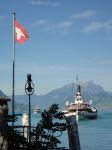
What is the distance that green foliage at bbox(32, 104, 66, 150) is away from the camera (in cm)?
1284

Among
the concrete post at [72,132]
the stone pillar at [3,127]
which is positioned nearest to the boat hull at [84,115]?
the concrete post at [72,132]

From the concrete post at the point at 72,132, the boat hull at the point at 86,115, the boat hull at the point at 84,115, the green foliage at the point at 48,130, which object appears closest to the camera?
the green foliage at the point at 48,130

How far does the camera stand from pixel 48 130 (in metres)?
13.2

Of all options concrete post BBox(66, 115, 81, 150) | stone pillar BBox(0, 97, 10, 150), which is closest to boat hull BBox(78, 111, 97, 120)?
concrete post BBox(66, 115, 81, 150)

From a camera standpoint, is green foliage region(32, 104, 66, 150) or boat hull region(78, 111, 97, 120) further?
boat hull region(78, 111, 97, 120)

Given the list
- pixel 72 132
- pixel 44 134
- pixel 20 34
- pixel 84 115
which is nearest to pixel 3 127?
pixel 44 134

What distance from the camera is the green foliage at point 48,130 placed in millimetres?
12837

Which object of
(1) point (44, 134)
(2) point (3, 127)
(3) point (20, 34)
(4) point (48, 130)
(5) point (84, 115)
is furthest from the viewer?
(5) point (84, 115)

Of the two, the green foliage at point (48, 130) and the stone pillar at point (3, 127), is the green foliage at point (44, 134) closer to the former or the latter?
the green foliage at point (48, 130)

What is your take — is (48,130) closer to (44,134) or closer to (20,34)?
(44,134)

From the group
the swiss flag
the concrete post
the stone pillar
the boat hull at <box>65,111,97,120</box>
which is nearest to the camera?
the stone pillar

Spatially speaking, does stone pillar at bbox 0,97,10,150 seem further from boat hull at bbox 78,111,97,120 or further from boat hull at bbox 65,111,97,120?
boat hull at bbox 78,111,97,120

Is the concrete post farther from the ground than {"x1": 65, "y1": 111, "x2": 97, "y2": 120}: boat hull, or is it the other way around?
{"x1": 65, "y1": 111, "x2": 97, "y2": 120}: boat hull

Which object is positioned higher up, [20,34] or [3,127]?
[20,34]
